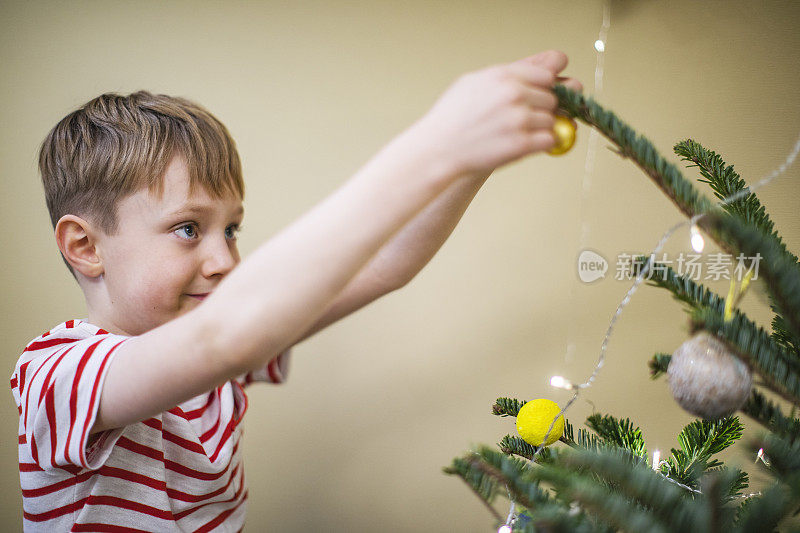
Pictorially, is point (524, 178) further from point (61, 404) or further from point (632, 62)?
point (61, 404)

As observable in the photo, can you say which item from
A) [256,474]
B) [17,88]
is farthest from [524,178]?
[17,88]

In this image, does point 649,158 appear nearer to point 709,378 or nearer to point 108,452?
point 709,378

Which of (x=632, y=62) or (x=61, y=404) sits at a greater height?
(x=632, y=62)

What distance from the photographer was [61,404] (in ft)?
1.43

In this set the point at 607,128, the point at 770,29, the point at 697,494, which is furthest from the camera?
the point at 770,29

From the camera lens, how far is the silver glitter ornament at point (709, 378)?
303 mm

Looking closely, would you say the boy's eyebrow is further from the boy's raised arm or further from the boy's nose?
the boy's raised arm

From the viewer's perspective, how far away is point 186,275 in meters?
0.57


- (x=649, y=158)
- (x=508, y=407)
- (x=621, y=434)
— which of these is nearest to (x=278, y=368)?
(x=508, y=407)

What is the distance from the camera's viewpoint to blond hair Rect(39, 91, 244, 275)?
57 cm

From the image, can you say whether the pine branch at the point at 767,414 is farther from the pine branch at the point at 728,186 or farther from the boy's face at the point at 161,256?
the boy's face at the point at 161,256

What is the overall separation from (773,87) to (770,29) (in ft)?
0.27

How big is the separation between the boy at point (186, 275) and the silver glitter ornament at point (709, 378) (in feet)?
0.51

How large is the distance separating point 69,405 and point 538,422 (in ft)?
1.32
